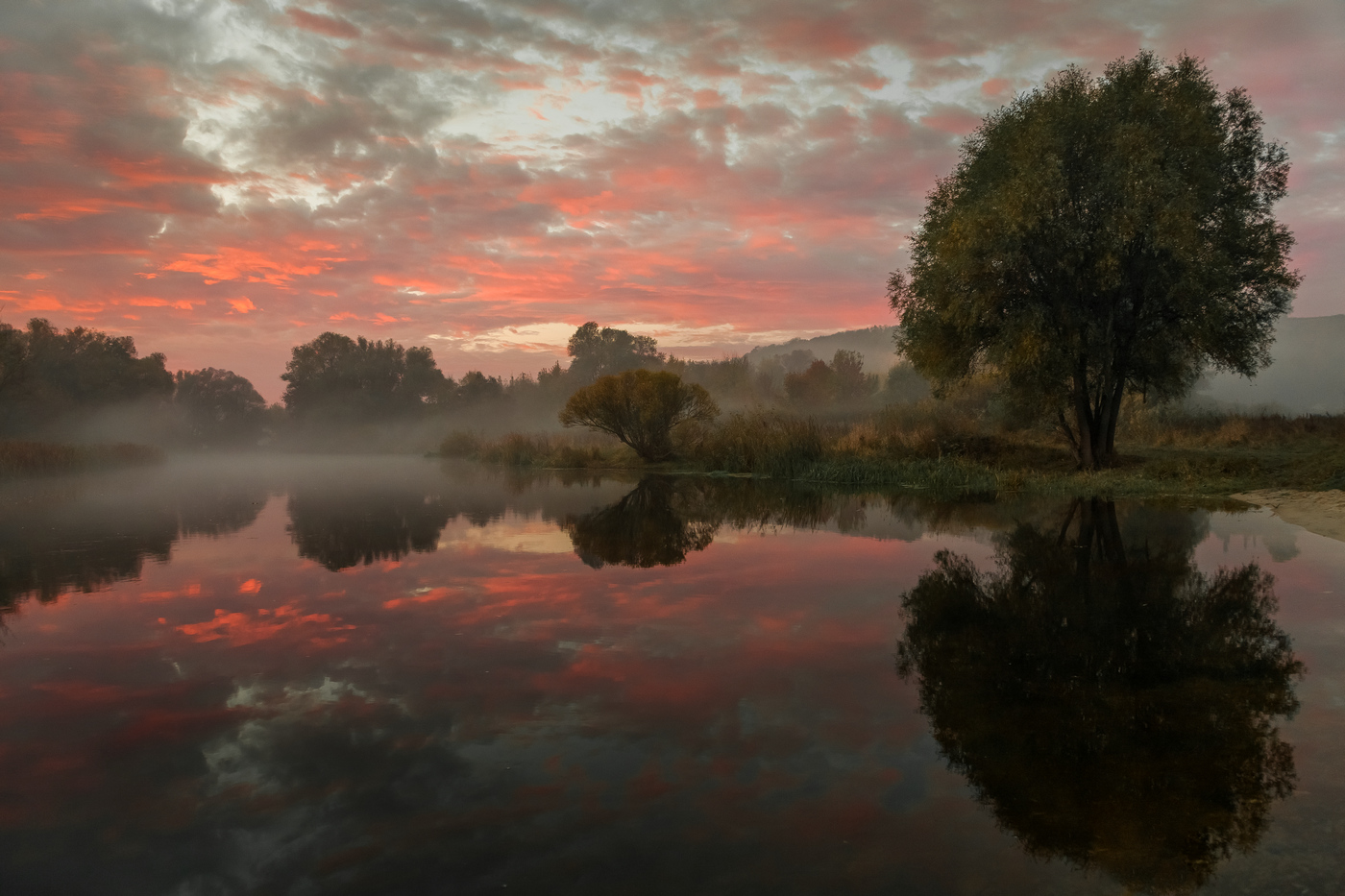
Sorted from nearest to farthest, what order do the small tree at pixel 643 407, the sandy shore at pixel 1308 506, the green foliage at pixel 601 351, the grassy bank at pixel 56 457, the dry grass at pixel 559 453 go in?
1. the sandy shore at pixel 1308 506
2. the grassy bank at pixel 56 457
3. the small tree at pixel 643 407
4. the dry grass at pixel 559 453
5. the green foliage at pixel 601 351

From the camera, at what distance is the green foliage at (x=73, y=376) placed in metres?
53.3

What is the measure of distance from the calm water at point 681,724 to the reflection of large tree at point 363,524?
123 centimetres

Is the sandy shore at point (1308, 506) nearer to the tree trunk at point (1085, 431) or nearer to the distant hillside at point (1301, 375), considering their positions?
the tree trunk at point (1085, 431)

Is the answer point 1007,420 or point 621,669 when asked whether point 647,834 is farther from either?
point 1007,420

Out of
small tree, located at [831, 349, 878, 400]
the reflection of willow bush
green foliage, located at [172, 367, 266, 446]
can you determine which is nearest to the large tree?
the reflection of willow bush

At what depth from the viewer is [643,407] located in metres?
33.3

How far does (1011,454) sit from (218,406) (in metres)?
96.5

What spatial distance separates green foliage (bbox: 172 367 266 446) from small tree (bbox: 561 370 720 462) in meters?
75.8

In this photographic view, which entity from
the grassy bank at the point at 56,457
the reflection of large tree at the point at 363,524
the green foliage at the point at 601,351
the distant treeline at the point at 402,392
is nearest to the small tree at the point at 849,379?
the distant treeline at the point at 402,392

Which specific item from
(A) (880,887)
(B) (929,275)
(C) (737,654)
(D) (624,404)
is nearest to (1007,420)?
(B) (929,275)

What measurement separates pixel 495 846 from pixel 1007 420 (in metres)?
34.0

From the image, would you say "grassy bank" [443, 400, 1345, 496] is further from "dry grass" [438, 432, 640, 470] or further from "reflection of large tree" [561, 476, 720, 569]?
"reflection of large tree" [561, 476, 720, 569]

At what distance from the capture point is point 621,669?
6145 mm

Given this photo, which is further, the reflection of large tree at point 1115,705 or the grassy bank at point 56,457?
the grassy bank at point 56,457
